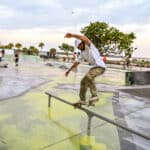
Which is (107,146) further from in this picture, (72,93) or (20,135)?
(72,93)

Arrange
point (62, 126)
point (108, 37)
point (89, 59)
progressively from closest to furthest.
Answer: point (89, 59)
point (62, 126)
point (108, 37)

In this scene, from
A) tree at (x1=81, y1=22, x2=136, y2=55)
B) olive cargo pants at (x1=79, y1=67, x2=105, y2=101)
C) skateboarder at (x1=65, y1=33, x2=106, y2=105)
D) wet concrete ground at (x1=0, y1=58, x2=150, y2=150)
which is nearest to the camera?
wet concrete ground at (x1=0, y1=58, x2=150, y2=150)

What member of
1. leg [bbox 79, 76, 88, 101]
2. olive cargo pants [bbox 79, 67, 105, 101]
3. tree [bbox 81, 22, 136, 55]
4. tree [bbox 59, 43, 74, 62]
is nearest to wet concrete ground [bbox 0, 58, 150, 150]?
leg [bbox 79, 76, 88, 101]

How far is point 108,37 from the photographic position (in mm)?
45031

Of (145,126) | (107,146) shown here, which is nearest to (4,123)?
(107,146)

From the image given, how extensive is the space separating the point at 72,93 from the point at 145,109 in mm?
3118

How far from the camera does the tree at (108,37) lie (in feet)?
148

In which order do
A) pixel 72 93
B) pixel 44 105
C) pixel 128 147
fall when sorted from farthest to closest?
pixel 72 93
pixel 44 105
pixel 128 147

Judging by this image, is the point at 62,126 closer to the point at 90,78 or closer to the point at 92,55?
the point at 90,78

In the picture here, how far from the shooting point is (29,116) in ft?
24.7

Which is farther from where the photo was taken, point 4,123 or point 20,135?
point 4,123

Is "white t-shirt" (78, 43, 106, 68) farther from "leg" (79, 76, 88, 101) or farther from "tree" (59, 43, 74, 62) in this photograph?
"tree" (59, 43, 74, 62)

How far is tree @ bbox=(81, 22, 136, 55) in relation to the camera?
45.0 meters

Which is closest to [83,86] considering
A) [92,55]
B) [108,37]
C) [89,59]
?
[89,59]
